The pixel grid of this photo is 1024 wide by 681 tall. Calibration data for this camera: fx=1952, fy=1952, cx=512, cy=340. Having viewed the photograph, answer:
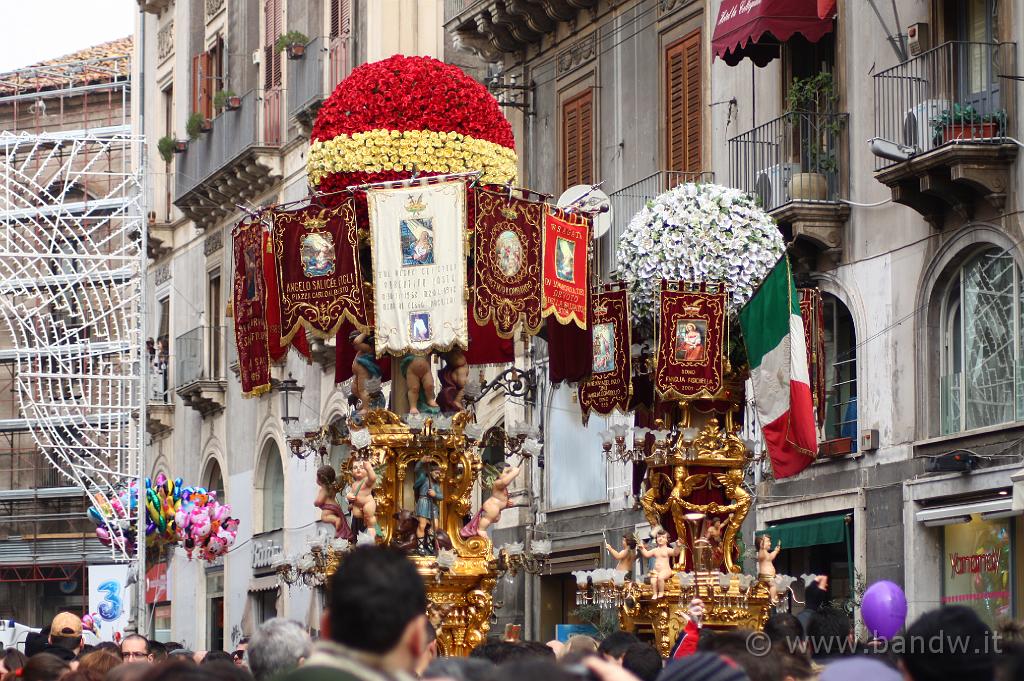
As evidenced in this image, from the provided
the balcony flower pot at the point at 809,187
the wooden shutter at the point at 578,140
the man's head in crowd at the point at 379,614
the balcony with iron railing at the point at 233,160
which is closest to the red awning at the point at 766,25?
the balcony flower pot at the point at 809,187

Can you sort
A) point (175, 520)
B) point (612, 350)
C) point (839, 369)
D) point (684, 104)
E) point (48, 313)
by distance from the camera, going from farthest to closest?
point (48, 313) → point (175, 520) → point (684, 104) → point (839, 369) → point (612, 350)

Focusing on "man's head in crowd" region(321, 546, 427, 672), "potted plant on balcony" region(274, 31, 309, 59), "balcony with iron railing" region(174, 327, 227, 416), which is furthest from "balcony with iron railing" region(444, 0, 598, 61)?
"man's head in crowd" region(321, 546, 427, 672)

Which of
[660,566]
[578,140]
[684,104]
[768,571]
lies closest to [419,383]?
[660,566]

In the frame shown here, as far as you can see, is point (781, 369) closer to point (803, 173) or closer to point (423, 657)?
point (423, 657)

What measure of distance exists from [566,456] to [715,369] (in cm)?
1313

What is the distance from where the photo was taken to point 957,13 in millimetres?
19156

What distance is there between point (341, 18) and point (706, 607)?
22.3 metres

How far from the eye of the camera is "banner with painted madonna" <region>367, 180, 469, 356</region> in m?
13.4

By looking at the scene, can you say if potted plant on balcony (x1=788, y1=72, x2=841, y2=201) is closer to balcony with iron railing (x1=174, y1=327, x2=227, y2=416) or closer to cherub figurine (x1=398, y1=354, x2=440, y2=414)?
cherub figurine (x1=398, y1=354, x2=440, y2=414)

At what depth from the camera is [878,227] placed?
66.1 feet

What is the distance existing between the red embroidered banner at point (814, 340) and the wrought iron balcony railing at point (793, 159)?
6096 mm

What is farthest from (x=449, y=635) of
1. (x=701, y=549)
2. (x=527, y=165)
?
(x=527, y=165)

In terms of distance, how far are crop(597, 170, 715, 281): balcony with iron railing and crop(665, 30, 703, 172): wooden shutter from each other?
180 mm

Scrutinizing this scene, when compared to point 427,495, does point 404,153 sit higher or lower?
higher
